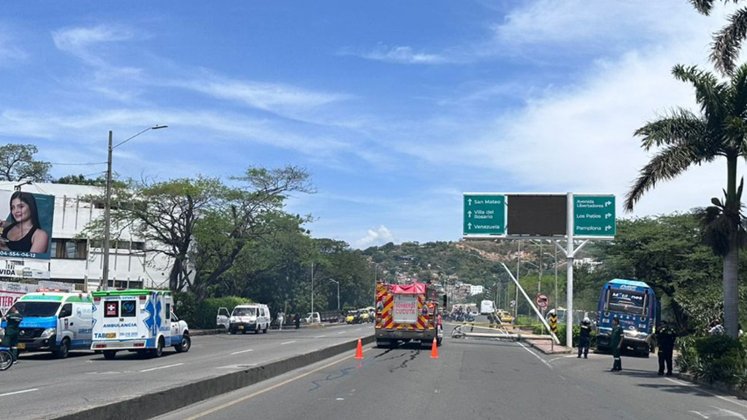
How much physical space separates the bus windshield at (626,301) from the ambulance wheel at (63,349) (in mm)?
24291

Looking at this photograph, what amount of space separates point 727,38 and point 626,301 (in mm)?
18574

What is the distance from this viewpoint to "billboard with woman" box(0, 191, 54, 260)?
162 feet

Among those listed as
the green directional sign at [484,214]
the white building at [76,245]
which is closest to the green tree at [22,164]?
the white building at [76,245]

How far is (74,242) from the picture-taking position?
246 feet

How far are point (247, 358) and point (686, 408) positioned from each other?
1563 cm

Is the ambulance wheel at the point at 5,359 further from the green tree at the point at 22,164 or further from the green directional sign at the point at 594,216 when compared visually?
the green tree at the point at 22,164

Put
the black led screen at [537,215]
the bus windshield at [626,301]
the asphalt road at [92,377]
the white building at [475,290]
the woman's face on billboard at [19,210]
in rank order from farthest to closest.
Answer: the white building at [475,290], the woman's face on billboard at [19,210], the black led screen at [537,215], the bus windshield at [626,301], the asphalt road at [92,377]

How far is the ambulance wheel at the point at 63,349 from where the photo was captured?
29.8 meters

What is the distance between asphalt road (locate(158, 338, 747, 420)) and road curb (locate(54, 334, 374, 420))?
8.4 inches

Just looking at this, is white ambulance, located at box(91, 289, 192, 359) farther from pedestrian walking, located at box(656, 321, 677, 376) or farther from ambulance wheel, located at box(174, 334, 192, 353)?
pedestrian walking, located at box(656, 321, 677, 376)

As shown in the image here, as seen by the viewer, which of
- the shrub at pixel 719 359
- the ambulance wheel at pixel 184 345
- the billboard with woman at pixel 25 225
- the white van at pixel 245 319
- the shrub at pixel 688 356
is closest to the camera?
the shrub at pixel 719 359

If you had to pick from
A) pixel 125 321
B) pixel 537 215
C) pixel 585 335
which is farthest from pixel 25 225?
pixel 585 335

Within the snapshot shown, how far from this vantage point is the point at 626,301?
3931 centimetres

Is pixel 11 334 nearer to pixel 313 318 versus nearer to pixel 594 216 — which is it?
pixel 594 216
